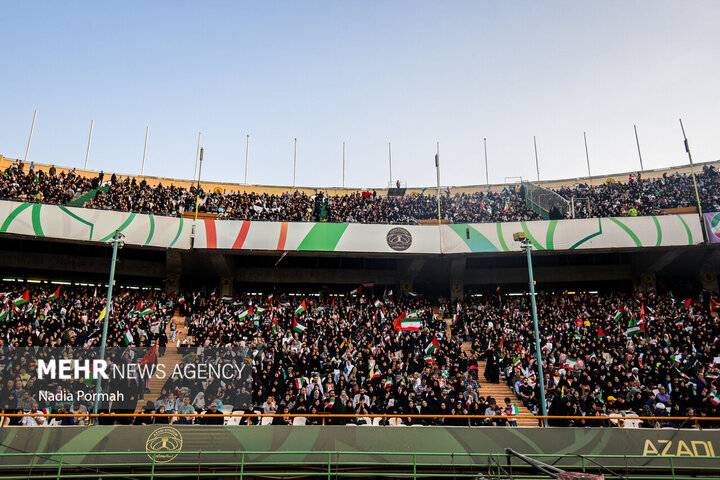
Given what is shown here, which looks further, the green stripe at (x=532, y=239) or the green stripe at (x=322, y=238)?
the green stripe at (x=322, y=238)

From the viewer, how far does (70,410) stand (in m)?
15.2

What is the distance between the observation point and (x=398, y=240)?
31.4 metres

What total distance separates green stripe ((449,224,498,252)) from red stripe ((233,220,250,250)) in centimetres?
1199

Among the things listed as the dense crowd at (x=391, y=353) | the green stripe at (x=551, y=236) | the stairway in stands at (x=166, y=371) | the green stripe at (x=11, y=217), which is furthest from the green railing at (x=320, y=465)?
the green stripe at (x=551, y=236)

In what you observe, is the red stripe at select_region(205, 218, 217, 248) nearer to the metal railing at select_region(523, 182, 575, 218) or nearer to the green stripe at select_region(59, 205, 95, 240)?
the green stripe at select_region(59, 205, 95, 240)

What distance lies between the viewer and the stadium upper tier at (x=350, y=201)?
30536 millimetres

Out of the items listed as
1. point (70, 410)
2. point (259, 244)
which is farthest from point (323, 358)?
point (259, 244)

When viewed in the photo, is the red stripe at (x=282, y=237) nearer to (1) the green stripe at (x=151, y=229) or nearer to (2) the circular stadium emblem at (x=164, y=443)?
(1) the green stripe at (x=151, y=229)

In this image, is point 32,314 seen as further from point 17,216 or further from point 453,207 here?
point 453,207

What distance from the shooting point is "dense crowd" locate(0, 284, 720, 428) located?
16188 millimetres

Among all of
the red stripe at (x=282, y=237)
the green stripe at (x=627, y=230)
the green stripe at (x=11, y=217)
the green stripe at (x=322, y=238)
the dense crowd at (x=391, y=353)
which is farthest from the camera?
the green stripe at (x=322, y=238)

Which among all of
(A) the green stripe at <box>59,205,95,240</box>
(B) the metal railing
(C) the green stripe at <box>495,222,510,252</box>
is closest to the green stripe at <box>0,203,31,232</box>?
(A) the green stripe at <box>59,205,95,240</box>

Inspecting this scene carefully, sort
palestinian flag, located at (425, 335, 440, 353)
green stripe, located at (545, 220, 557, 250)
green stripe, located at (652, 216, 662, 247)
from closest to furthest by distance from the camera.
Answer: palestinian flag, located at (425, 335, 440, 353), green stripe, located at (652, 216, 662, 247), green stripe, located at (545, 220, 557, 250)

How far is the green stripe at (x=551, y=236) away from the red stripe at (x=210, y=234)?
19.1 metres
